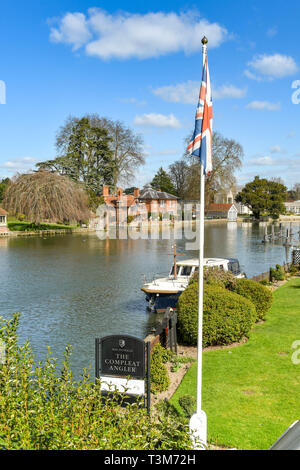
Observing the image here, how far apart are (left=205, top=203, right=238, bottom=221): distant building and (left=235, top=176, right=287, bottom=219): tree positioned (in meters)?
5.30

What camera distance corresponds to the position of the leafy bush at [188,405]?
9117 millimetres

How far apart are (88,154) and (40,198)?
2357cm

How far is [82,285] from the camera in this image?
28.0 metres

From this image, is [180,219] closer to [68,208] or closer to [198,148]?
[68,208]

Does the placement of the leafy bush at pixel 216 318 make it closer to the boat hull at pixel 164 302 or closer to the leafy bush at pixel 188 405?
the leafy bush at pixel 188 405

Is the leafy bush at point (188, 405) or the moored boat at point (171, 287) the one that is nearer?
the leafy bush at point (188, 405)

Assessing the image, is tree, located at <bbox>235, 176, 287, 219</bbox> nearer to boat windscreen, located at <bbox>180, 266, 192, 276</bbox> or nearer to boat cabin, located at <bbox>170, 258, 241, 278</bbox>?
boat cabin, located at <bbox>170, 258, 241, 278</bbox>

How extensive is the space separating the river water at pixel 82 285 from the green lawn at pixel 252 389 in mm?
4794

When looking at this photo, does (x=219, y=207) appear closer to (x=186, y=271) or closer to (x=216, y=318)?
(x=186, y=271)

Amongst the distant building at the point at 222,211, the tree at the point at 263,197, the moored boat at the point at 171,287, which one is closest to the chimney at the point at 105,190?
the distant building at the point at 222,211

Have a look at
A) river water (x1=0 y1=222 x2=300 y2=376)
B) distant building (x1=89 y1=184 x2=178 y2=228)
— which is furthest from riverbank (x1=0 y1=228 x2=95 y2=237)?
river water (x1=0 y1=222 x2=300 y2=376)

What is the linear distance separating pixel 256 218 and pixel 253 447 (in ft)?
373

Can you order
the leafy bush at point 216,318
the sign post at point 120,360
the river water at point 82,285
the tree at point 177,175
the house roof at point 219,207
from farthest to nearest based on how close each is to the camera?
the tree at point 177,175 → the house roof at point 219,207 → the river water at point 82,285 → the leafy bush at point 216,318 → the sign post at point 120,360

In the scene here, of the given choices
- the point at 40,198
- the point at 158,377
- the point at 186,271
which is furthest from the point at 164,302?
the point at 40,198
